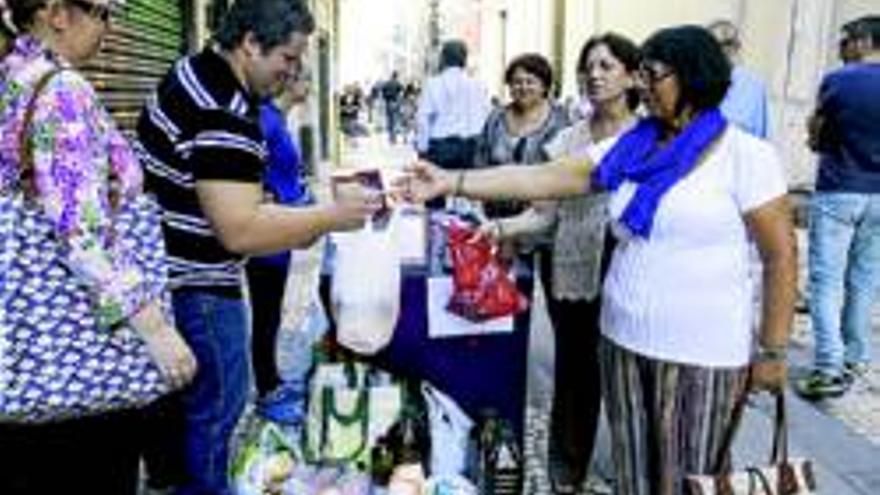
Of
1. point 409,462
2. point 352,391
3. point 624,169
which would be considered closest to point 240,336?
point 352,391

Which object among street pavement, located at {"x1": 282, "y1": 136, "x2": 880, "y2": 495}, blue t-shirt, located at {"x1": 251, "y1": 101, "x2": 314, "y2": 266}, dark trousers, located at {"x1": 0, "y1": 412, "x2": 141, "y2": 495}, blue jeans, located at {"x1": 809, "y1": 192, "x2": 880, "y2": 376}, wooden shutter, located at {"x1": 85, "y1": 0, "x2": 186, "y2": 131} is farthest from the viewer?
wooden shutter, located at {"x1": 85, "y1": 0, "x2": 186, "y2": 131}

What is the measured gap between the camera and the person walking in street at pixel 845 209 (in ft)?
19.5

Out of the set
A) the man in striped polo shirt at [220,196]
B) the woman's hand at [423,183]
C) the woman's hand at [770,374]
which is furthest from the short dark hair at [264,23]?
the woman's hand at [770,374]

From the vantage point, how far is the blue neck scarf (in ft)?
9.69

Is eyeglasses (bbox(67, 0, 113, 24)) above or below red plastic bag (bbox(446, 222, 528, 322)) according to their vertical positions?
above

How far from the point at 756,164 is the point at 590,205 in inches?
43.1

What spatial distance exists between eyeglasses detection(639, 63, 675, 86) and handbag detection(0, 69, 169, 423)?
1.35m

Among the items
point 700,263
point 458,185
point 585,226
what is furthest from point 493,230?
point 700,263

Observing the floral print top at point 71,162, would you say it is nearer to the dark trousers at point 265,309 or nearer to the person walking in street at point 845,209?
the dark trousers at point 265,309

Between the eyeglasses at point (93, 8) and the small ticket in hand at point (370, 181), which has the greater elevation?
the eyeglasses at point (93, 8)

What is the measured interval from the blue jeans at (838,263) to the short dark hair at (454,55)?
4253mm

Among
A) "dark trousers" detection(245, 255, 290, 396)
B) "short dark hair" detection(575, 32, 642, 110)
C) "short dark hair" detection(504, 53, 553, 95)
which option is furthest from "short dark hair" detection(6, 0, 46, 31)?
"short dark hair" detection(504, 53, 553, 95)

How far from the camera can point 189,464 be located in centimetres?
324

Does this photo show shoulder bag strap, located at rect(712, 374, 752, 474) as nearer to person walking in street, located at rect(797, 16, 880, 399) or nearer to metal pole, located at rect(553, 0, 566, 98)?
person walking in street, located at rect(797, 16, 880, 399)
